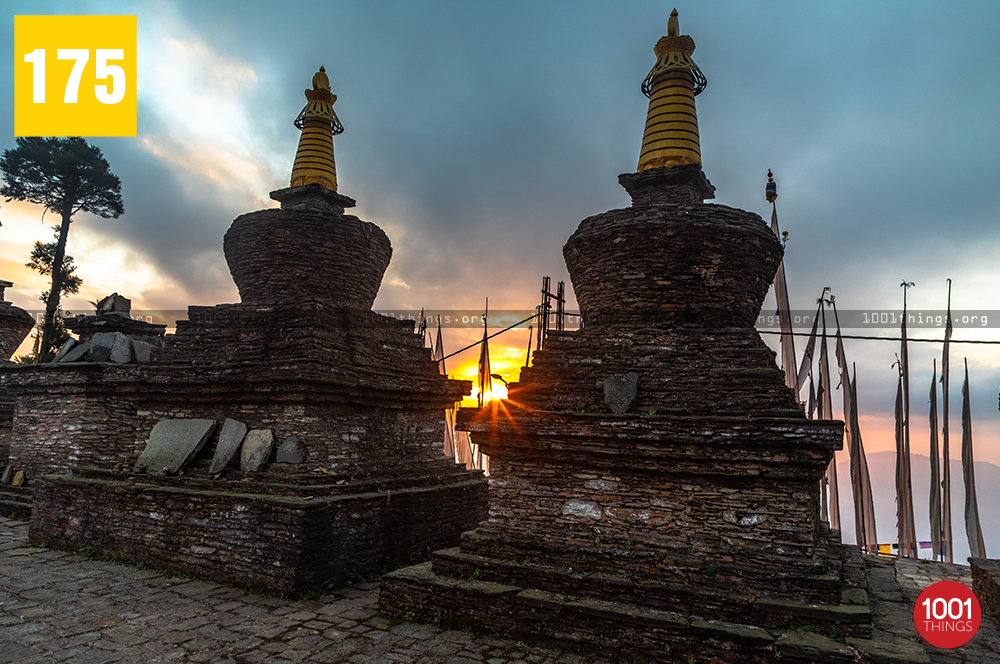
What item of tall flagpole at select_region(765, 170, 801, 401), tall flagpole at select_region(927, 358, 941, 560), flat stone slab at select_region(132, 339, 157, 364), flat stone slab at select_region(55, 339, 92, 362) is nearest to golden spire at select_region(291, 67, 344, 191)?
flat stone slab at select_region(132, 339, 157, 364)

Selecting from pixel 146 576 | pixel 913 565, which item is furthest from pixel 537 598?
pixel 913 565

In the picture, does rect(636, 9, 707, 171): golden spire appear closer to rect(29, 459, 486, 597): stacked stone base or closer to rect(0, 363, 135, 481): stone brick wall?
rect(29, 459, 486, 597): stacked stone base

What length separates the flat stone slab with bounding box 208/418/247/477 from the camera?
9477mm

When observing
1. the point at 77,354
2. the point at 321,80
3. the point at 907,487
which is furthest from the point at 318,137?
the point at 907,487

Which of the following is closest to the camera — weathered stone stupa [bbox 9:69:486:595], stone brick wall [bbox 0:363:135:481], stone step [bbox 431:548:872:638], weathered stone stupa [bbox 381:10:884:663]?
stone step [bbox 431:548:872:638]

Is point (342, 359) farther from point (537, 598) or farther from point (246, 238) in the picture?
point (537, 598)

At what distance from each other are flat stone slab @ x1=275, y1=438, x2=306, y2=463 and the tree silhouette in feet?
65.1

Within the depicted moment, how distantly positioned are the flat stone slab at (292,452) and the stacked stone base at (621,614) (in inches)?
109

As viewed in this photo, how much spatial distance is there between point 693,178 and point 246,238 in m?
9.66

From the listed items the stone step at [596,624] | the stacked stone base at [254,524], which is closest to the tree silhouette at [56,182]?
the stacked stone base at [254,524]

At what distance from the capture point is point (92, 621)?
22.9 feet

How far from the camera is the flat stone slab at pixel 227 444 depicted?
948 centimetres

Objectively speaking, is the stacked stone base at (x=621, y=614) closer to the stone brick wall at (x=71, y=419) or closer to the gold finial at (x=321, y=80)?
the stone brick wall at (x=71, y=419)

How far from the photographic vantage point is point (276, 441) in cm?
952
